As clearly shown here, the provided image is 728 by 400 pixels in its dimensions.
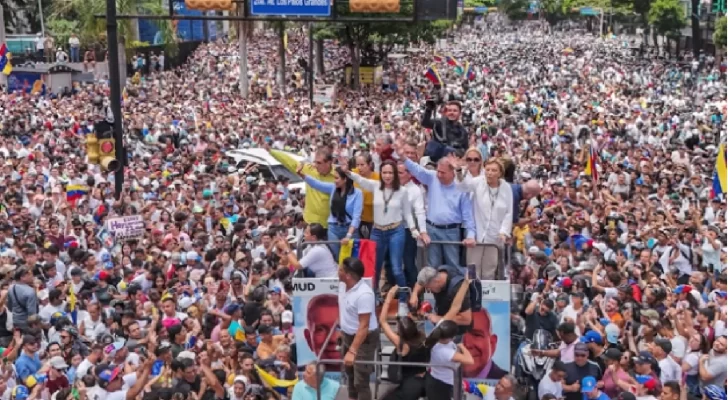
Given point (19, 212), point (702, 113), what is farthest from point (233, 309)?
point (702, 113)

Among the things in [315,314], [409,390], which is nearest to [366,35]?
[315,314]

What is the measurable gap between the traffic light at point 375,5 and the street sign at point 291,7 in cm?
209

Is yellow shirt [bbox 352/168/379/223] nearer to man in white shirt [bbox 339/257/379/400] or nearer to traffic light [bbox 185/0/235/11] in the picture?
man in white shirt [bbox 339/257/379/400]

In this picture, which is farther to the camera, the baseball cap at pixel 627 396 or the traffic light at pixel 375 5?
the traffic light at pixel 375 5

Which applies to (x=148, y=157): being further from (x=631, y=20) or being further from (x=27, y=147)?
(x=631, y=20)

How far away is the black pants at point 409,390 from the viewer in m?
8.15

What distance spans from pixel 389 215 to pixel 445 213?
0.50 meters

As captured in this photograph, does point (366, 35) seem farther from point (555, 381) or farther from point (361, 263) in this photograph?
point (361, 263)

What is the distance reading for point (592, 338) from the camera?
34.0ft

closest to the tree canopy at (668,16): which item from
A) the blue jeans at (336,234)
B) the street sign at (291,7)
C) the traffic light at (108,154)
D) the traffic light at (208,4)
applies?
the street sign at (291,7)

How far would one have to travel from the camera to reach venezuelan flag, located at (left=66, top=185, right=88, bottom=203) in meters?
19.1

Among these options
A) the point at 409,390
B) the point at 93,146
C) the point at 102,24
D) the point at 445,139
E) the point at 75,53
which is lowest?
the point at 409,390

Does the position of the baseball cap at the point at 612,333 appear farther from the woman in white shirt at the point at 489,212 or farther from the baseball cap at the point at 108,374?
the baseball cap at the point at 108,374

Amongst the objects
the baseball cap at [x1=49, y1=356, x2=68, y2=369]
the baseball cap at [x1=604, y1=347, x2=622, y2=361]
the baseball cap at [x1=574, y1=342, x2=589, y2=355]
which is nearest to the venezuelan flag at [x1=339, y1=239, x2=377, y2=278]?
the baseball cap at [x1=574, y1=342, x2=589, y2=355]
